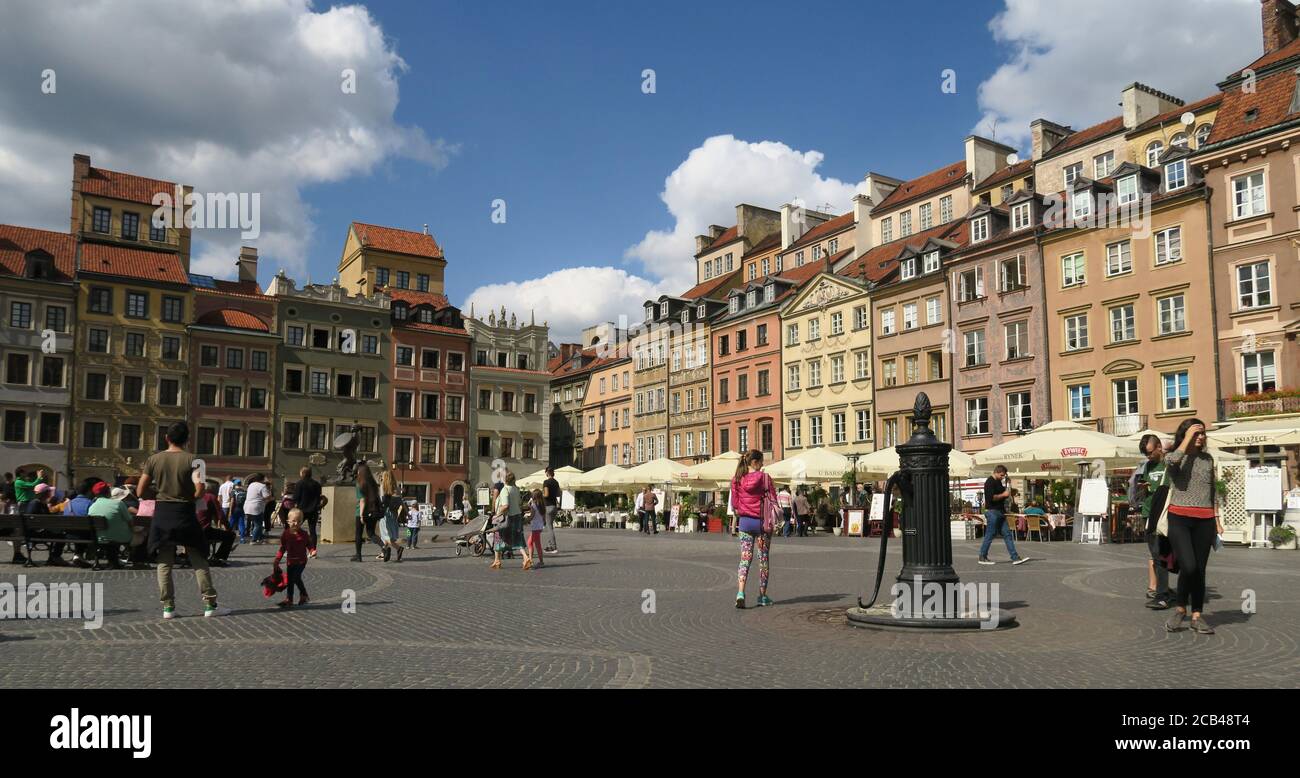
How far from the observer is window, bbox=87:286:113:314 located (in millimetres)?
54375

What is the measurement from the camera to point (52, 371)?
53000mm

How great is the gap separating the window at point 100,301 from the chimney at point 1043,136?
47.1m

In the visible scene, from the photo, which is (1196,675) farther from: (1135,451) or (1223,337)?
(1223,337)

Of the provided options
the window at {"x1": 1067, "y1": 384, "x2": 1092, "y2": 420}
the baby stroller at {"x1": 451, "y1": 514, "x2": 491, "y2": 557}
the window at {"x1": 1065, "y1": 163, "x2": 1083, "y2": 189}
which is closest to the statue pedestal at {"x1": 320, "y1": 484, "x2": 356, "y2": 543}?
the baby stroller at {"x1": 451, "y1": 514, "x2": 491, "y2": 557}

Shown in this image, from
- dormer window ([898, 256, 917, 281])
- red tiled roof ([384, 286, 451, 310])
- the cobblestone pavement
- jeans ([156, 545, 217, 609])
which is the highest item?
red tiled roof ([384, 286, 451, 310])

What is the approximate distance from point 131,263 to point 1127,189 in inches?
1946

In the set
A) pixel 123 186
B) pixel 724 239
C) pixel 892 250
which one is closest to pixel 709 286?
pixel 724 239

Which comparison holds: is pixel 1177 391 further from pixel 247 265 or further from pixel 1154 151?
pixel 247 265

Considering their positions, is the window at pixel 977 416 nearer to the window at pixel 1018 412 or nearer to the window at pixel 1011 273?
the window at pixel 1018 412

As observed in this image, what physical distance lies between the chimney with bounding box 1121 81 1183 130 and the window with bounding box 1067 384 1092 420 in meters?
11.7

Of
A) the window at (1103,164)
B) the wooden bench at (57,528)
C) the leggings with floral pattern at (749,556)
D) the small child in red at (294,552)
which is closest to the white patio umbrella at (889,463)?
the window at (1103,164)

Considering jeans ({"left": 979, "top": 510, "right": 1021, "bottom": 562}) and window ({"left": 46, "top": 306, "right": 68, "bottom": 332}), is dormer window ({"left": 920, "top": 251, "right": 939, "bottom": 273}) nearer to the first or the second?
jeans ({"left": 979, "top": 510, "right": 1021, "bottom": 562})

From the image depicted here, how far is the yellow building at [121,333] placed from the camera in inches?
2120

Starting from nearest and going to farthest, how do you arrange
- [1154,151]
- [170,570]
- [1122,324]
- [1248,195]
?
[170,570], [1248,195], [1122,324], [1154,151]
